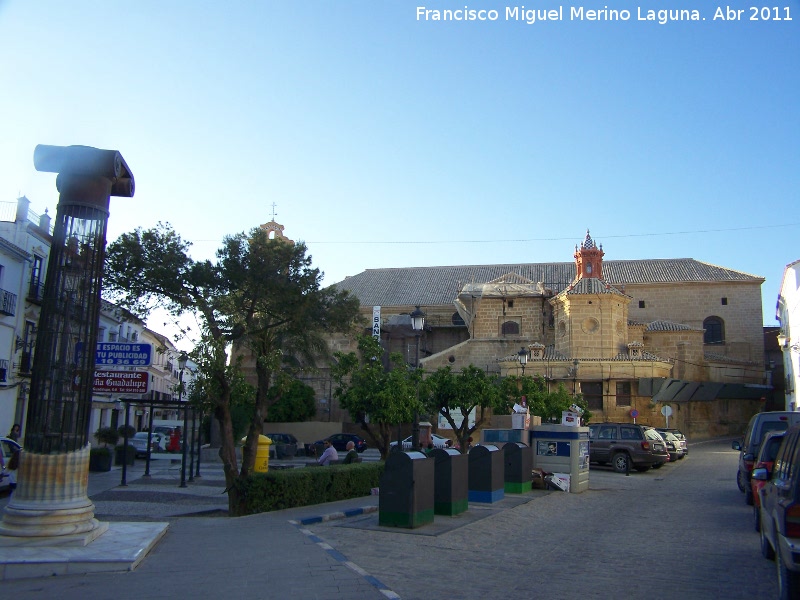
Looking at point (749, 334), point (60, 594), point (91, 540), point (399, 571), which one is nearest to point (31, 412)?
point (91, 540)

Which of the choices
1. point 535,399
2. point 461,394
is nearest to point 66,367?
point 461,394

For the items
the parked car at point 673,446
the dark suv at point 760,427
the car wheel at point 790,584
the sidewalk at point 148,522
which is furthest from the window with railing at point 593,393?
→ the car wheel at point 790,584

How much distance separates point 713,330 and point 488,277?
17327 mm

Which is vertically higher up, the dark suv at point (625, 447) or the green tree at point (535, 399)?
the green tree at point (535, 399)

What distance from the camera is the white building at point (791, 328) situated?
35.0 metres

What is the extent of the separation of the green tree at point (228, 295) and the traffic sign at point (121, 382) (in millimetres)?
2576

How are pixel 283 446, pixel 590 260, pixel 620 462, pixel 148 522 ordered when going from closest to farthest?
pixel 148 522 < pixel 620 462 < pixel 283 446 < pixel 590 260

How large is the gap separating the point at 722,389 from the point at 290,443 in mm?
26776

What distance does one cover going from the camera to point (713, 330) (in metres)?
50.2

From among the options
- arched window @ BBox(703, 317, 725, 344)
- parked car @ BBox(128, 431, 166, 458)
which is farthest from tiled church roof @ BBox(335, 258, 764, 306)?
parked car @ BBox(128, 431, 166, 458)

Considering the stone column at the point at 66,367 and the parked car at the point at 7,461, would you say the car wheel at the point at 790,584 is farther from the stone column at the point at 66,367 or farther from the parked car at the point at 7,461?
the parked car at the point at 7,461

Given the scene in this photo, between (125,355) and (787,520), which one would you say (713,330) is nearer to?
(125,355)

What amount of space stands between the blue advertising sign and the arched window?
1843 inches

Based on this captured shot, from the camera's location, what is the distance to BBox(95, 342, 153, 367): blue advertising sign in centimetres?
1058
